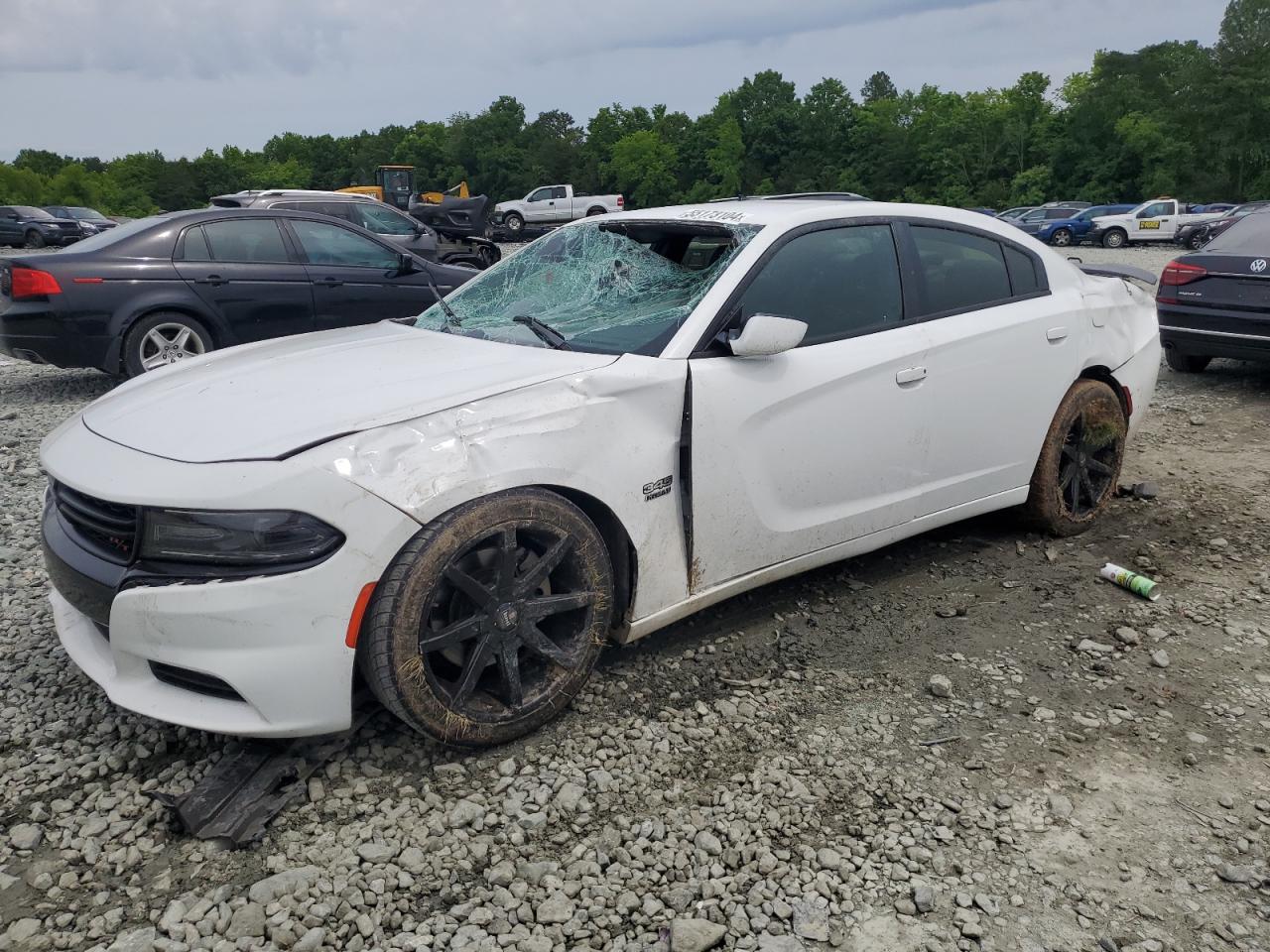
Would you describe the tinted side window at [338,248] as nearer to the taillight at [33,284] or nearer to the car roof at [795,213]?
the taillight at [33,284]

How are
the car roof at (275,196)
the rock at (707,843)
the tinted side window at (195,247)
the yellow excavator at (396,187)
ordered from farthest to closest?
the yellow excavator at (396,187) < the car roof at (275,196) < the tinted side window at (195,247) < the rock at (707,843)

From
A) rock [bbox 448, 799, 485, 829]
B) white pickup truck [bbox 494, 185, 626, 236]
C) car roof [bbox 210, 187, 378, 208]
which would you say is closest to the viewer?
rock [bbox 448, 799, 485, 829]

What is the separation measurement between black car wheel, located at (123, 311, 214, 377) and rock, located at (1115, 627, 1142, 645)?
6.77 metres

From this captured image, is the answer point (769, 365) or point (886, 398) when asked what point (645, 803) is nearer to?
point (769, 365)

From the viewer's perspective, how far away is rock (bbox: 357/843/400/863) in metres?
2.58

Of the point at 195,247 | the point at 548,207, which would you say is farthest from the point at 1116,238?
the point at 195,247

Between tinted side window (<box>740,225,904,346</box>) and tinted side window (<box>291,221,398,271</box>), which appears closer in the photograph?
tinted side window (<box>740,225,904,346</box>)

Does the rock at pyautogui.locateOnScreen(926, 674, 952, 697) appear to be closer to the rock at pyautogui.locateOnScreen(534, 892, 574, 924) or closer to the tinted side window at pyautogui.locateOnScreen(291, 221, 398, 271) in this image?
the rock at pyautogui.locateOnScreen(534, 892, 574, 924)

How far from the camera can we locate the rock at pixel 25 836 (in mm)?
2631

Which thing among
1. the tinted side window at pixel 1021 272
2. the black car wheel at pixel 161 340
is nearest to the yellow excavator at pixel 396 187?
the black car wheel at pixel 161 340

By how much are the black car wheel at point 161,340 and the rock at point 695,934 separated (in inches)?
268

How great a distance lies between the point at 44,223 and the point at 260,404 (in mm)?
35631

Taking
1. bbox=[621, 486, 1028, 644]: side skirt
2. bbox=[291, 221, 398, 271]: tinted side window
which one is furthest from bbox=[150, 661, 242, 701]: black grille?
bbox=[291, 221, 398, 271]: tinted side window

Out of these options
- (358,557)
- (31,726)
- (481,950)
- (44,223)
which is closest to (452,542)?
(358,557)
